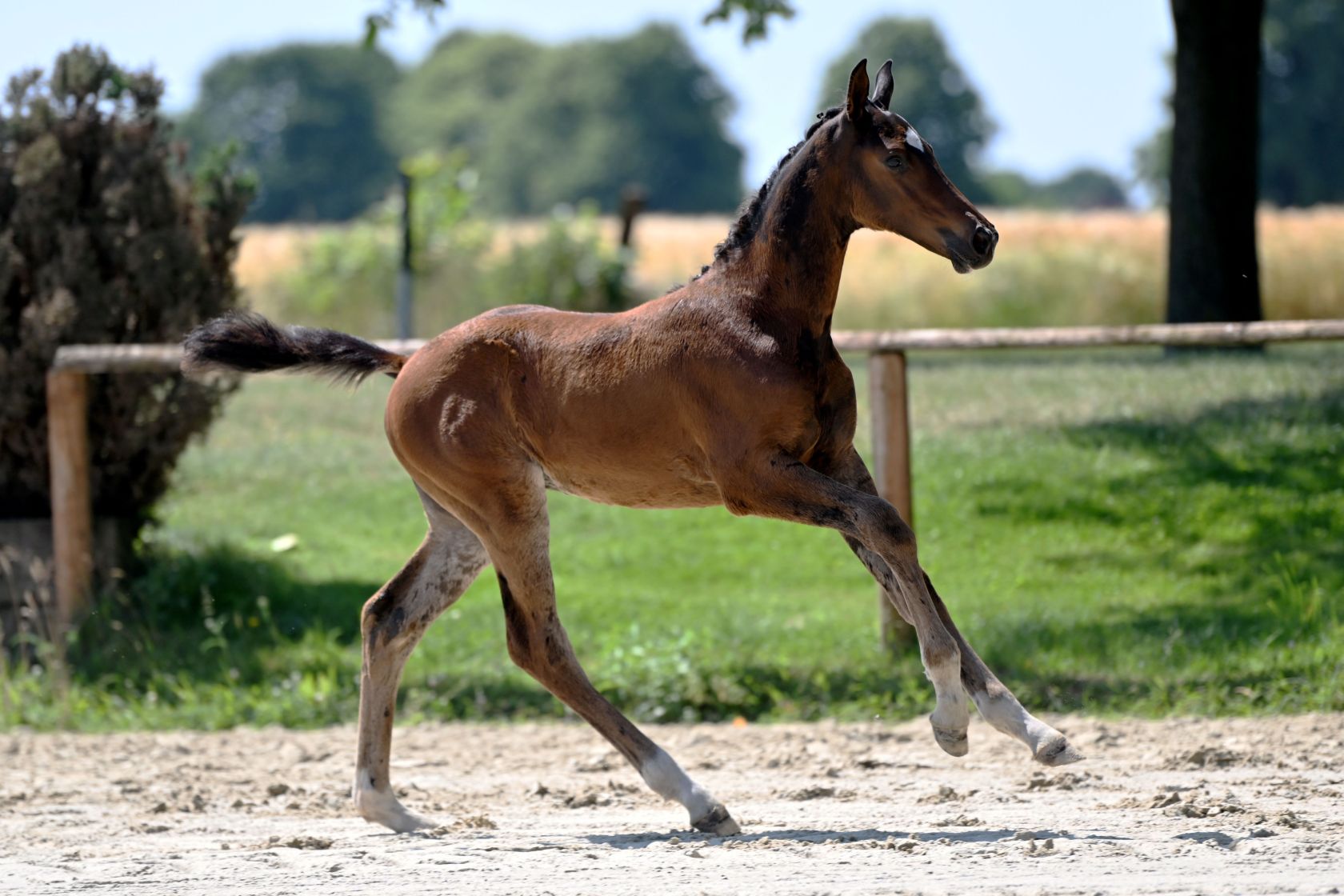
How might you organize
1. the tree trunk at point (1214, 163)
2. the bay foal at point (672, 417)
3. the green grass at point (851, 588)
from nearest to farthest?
the bay foal at point (672, 417) → the green grass at point (851, 588) → the tree trunk at point (1214, 163)

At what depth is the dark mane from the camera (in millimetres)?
4801

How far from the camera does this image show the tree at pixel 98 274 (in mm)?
8398

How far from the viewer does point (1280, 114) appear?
198 ft

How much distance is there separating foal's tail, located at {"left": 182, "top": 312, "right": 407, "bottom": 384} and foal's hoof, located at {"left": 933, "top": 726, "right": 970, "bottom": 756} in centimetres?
237

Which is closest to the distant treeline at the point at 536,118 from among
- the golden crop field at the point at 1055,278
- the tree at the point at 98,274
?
the golden crop field at the point at 1055,278

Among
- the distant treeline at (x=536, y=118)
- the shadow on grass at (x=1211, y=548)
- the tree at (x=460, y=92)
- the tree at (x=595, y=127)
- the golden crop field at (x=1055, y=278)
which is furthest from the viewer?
the tree at (x=460, y=92)

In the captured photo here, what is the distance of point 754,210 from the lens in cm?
489

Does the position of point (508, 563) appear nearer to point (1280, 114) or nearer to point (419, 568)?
point (419, 568)

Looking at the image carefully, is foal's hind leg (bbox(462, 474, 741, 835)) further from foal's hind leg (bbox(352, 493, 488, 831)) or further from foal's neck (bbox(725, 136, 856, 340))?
foal's neck (bbox(725, 136, 856, 340))

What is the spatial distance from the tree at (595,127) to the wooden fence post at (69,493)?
72.3m

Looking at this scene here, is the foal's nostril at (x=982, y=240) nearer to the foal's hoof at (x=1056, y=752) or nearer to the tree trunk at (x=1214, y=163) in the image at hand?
the foal's hoof at (x=1056, y=752)

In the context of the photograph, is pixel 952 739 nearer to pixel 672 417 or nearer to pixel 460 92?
pixel 672 417

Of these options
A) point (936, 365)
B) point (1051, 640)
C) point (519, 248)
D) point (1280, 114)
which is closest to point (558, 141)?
point (1280, 114)

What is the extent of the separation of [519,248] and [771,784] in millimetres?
14406
